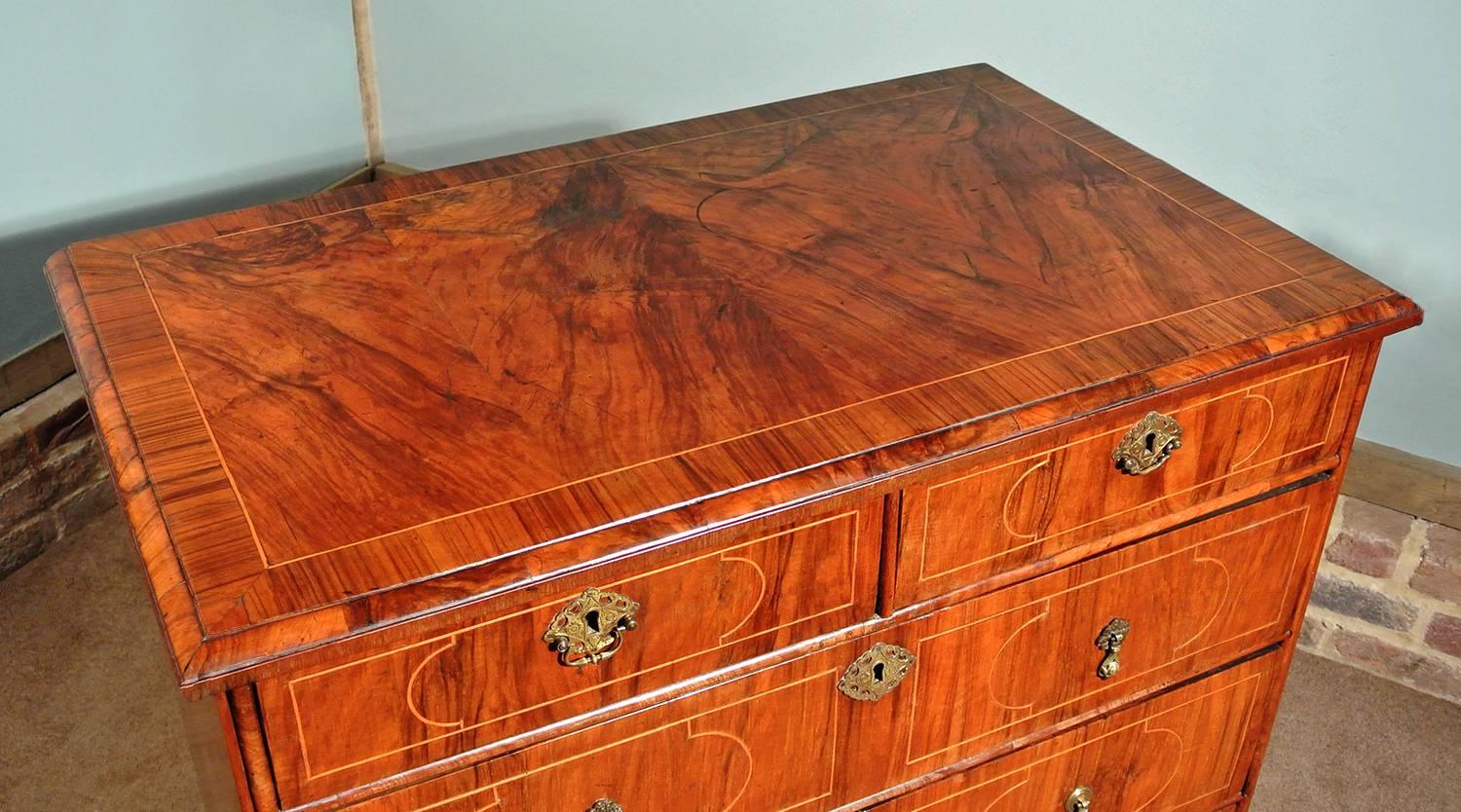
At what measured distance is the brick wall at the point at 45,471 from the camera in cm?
236

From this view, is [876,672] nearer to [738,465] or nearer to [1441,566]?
[738,465]

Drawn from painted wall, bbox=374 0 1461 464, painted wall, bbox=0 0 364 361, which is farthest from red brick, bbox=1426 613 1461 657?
painted wall, bbox=0 0 364 361

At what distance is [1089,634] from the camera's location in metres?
1.62

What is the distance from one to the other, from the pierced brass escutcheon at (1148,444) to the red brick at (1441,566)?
96cm

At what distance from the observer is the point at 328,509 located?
124cm

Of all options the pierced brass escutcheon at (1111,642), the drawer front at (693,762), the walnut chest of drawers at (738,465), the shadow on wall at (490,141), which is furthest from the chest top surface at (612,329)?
the shadow on wall at (490,141)

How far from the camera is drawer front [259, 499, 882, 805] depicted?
1193 millimetres

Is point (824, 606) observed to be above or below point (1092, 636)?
above

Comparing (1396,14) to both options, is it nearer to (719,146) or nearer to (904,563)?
(719,146)

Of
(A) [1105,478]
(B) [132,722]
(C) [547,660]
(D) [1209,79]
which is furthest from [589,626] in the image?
(D) [1209,79]

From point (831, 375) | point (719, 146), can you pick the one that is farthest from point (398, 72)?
point (831, 375)

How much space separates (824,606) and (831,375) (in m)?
0.22

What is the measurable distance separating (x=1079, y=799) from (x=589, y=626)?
78 cm

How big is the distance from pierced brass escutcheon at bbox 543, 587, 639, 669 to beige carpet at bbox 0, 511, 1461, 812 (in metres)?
1.07
